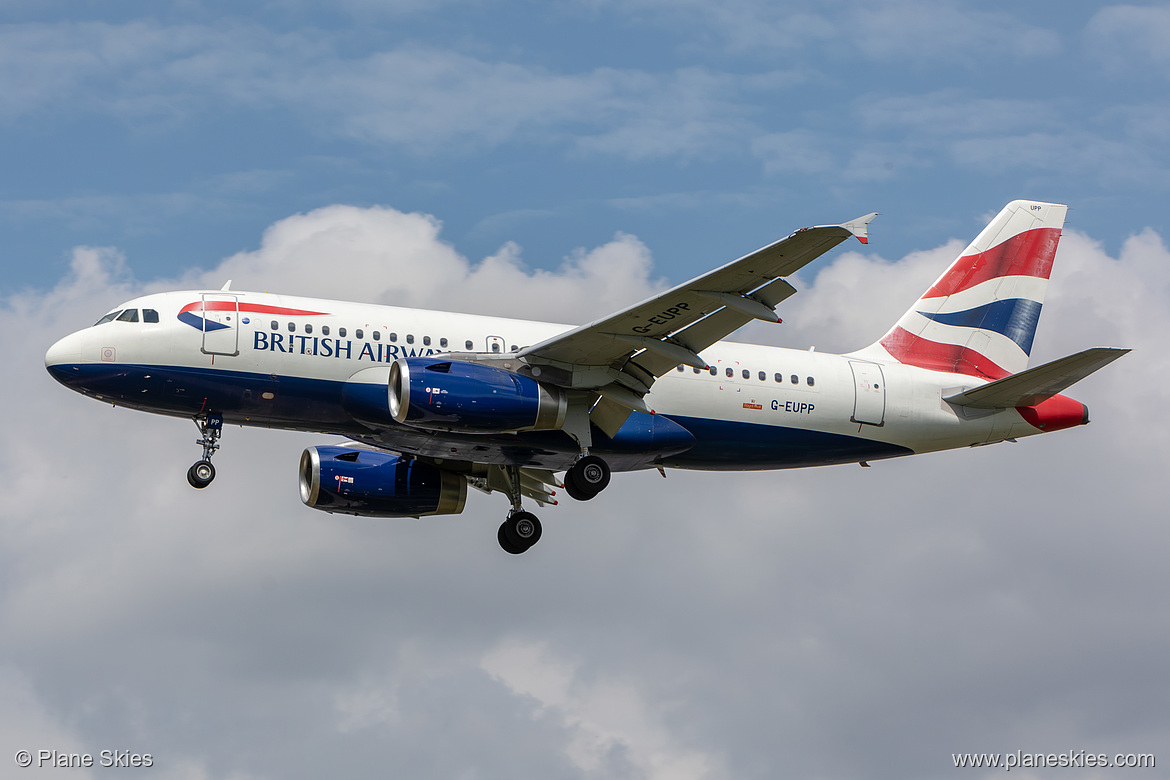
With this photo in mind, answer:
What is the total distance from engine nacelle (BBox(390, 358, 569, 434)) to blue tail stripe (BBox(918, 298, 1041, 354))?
13.8 metres

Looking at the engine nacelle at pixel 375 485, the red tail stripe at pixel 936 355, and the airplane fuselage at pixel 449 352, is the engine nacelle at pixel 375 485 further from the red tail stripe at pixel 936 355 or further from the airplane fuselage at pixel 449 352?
the red tail stripe at pixel 936 355

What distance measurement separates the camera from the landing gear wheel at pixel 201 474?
31.0 m

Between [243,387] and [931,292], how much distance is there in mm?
20400

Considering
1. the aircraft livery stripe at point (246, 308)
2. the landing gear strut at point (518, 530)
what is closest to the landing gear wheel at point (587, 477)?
the landing gear strut at point (518, 530)

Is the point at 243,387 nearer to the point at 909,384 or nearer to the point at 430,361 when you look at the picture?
the point at 430,361

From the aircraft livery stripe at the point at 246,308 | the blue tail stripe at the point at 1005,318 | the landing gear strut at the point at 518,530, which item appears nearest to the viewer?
the aircraft livery stripe at the point at 246,308

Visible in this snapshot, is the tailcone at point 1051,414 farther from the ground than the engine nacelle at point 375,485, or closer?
farther from the ground

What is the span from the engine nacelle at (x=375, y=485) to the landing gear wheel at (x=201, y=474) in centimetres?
533

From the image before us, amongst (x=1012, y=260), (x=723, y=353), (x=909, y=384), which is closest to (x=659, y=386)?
(x=723, y=353)

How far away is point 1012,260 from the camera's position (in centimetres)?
3994

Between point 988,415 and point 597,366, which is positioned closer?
point 597,366

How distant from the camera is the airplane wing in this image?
26719mm

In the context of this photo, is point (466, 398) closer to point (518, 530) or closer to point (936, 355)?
point (518, 530)

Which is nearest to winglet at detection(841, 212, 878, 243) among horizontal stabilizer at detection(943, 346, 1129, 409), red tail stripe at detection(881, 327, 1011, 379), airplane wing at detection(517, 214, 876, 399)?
airplane wing at detection(517, 214, 876, 399)
